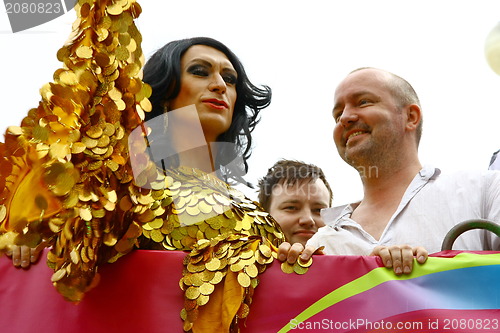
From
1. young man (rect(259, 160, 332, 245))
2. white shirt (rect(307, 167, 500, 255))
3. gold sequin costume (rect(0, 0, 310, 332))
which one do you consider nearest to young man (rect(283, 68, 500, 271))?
white shirt (rect(307, 167, 500, 255))

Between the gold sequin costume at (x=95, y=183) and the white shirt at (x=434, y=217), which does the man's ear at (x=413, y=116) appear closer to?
the white shirt at (x=434, y=217)

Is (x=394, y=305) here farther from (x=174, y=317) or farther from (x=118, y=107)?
(x=118, y=107)

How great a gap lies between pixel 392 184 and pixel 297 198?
63 centimetres

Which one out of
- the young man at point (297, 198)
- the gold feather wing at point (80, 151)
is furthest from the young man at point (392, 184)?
the gold feather wing at point (80, 151)

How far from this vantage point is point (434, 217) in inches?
105

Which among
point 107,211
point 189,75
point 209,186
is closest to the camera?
point 107,211

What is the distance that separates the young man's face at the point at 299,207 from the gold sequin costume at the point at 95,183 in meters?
1.18

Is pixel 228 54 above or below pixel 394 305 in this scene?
above

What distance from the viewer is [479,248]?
98.6 inches

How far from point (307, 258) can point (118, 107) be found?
68cm

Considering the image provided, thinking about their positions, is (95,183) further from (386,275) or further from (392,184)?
(392,184)

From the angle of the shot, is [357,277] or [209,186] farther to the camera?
[209,186]

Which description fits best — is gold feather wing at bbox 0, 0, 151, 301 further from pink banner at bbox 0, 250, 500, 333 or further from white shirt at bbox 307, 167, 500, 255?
white shirt at bbox 307, 167, 500, 255

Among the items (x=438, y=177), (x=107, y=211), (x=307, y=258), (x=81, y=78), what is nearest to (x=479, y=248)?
(x=438, y=177)
